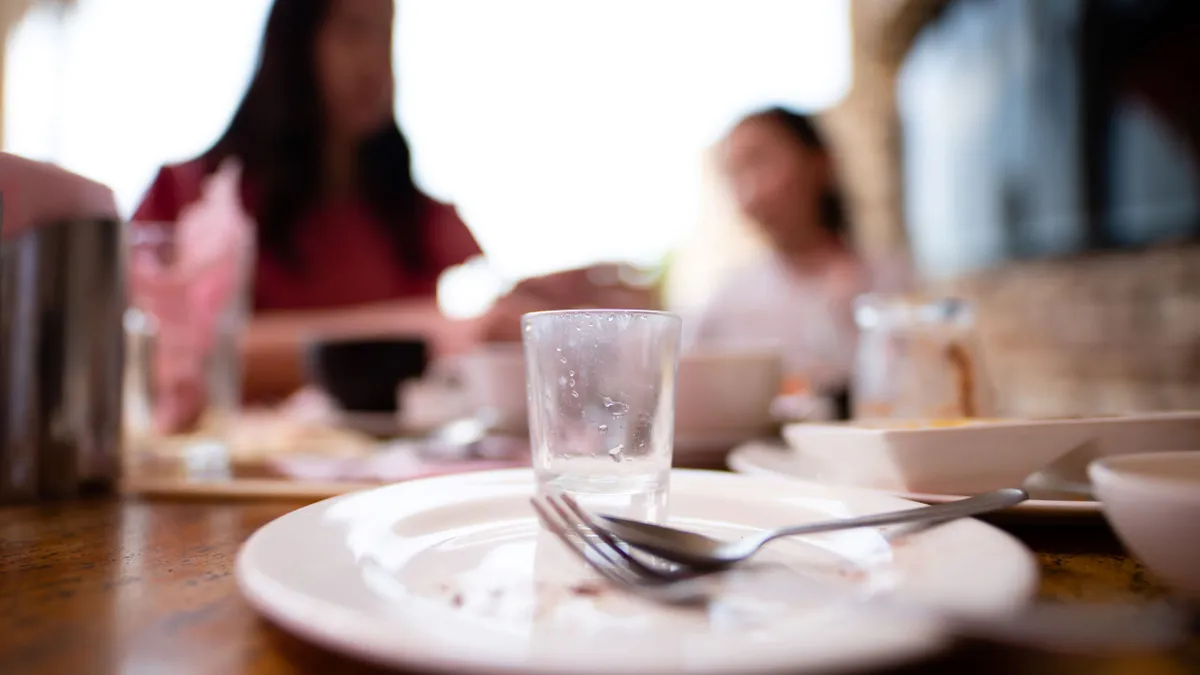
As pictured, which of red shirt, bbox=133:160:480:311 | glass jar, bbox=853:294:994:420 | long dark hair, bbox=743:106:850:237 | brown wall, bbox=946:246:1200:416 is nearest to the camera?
glass jar, bbox=853:294:994:420

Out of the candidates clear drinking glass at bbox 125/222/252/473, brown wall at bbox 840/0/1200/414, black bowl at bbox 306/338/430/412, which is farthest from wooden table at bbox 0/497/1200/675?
brown wall at bbox 840/0/1200/414

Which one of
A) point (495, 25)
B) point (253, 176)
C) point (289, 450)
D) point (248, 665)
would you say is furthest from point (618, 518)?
point (495, 25)

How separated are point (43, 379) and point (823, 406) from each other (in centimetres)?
103

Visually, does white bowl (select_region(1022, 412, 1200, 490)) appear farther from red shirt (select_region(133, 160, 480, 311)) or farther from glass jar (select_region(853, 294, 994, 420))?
red shirt (select_region(133, 160, 480, 311))

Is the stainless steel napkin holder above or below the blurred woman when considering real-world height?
below

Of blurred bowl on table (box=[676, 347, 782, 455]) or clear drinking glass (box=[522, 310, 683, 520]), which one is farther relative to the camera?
blurred bowl on table (box=[676, 347, 782, 455])

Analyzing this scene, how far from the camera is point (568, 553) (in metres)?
0.37

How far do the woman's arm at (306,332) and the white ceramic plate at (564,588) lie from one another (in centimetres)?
140

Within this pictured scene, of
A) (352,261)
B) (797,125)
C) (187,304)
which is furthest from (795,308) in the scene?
(187,304)

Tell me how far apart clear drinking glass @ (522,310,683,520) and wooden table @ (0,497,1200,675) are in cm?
18

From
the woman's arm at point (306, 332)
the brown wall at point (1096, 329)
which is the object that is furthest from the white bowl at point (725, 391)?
the brown wall at point (1096, 329)

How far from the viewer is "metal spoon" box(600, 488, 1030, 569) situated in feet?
1.08

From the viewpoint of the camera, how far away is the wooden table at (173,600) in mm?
267

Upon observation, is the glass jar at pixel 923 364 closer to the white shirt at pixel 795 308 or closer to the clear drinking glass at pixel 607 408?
the clear drinking glass at pixel 607 408
